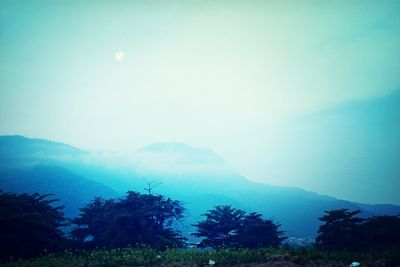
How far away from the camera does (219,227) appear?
87.1ft

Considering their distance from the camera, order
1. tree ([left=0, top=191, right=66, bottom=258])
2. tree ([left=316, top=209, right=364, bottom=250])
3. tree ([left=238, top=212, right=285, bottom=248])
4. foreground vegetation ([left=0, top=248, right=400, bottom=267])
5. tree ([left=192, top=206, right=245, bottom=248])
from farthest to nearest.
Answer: tree ([left=192, top=206, right=245, bottom=248]) < tree ([left=238, top=212, right=285, bottom=248]) < tree ([left=316, top=209, right=364, bottom=250]) < tree ([left=0, top=191, right=66, bottom=258]) < foreground vegetation ([left=0, top=248, right=400, bottom=267])

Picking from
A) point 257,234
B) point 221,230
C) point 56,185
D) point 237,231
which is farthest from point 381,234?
point 56,185

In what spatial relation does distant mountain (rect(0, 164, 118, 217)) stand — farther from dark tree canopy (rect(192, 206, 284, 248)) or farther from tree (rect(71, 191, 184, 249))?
dark tree canopy (rect(192, 206, 284, 248))

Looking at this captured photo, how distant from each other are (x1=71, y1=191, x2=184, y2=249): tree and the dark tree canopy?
10.8 feet

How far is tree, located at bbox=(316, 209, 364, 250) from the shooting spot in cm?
2084

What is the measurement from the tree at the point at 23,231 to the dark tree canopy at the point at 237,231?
41.1 ft

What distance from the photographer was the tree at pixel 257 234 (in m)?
24.9

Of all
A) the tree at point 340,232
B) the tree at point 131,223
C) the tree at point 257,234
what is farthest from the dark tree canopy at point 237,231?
the tree at point 340,232

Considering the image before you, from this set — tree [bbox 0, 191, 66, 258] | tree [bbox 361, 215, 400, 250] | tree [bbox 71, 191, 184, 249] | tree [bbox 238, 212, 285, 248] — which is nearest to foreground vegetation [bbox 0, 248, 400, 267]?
tree [bbox 0, 191, 66, 258]

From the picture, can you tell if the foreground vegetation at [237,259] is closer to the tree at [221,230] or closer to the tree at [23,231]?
the tree at [23,231]

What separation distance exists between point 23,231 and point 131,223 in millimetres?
7173

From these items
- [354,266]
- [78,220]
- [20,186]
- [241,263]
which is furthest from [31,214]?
[20,186]

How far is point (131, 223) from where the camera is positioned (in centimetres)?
2222

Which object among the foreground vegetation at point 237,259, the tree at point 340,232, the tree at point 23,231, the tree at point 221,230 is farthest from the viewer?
the tree at point 221,230
